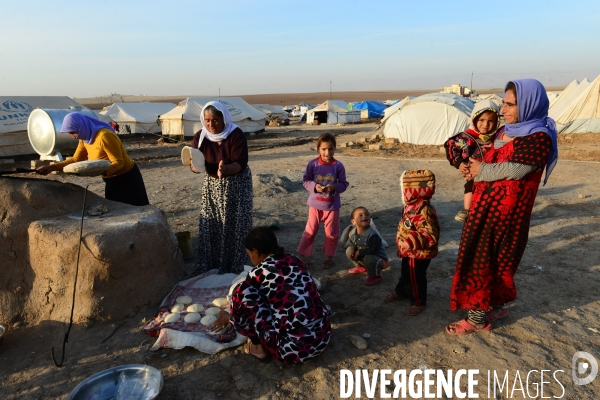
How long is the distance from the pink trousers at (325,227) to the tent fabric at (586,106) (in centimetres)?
1637

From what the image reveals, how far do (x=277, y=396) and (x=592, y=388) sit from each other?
184 centimetres

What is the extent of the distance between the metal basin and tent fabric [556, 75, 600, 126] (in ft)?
56.8

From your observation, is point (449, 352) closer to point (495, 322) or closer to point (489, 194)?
point (495, 322)

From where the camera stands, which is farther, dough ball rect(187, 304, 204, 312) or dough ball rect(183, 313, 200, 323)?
dough ball rect(187, 304, 204, 312)

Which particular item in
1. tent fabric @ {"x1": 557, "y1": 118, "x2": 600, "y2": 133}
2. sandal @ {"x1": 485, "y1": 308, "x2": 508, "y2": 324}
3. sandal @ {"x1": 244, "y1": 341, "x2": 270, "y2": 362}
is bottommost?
sandal @ {"x1": 244, "y1": 341, "x2": 270, "y2": 362}

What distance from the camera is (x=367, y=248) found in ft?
12.8

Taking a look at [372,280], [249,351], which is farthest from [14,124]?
[249,351]

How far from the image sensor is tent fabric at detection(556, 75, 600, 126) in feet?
51.6

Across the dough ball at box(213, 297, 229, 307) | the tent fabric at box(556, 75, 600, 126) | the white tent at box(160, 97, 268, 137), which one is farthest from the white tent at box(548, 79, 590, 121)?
the dough ball at box(213, 297, 229, 307)

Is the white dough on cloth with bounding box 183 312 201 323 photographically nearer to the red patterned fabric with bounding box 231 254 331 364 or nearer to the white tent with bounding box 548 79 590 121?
the red patterned fabric with bounding box 231 254 331 364

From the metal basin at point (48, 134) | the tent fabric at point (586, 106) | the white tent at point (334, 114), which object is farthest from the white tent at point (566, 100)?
the metal basin at point (48, 134)

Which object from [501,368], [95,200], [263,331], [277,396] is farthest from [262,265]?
[95,200]

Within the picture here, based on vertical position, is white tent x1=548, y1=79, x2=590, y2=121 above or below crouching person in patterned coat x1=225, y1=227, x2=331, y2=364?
above

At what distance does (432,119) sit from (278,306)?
15007 millimetres
